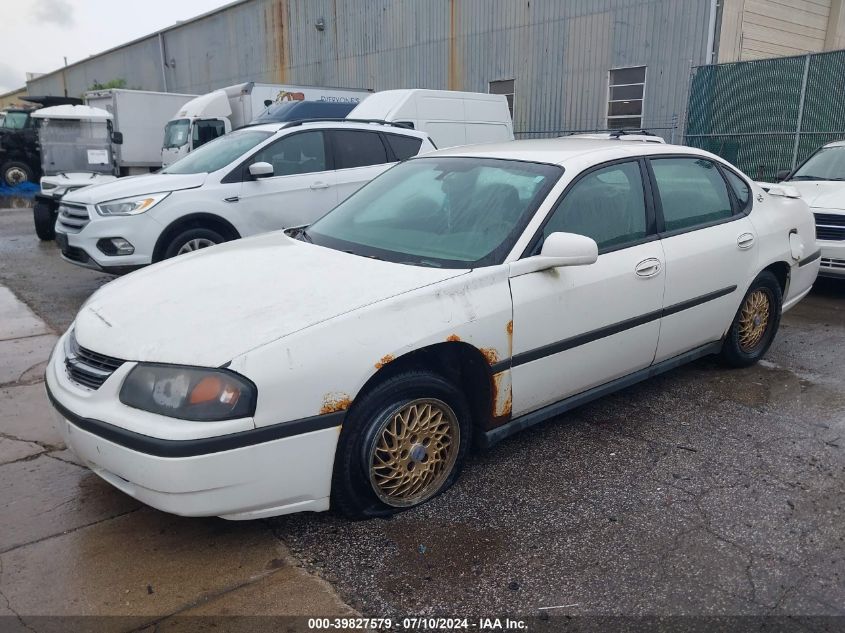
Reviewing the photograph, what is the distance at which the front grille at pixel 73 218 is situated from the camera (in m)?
6.83

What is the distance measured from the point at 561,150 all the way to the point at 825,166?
5794 mm

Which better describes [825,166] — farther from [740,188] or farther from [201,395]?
[201,395]

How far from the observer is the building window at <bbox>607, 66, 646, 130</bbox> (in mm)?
14266

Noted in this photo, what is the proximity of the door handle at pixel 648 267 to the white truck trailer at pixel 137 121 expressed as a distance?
64.2 ft

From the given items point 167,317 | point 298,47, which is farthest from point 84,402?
point 298,47

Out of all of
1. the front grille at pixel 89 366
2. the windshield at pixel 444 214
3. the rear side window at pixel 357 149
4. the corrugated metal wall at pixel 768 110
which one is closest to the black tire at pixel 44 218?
the rear side window at pixel 357 149

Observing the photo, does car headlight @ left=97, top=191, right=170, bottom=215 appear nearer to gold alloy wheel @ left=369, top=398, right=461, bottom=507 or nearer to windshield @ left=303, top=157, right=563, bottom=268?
windshield @ left=303, top=157, right=563, bottom=268

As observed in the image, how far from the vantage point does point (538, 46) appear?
52.7ft

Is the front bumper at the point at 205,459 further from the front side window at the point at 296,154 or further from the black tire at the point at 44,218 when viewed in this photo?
the black tire at the point at 44,218

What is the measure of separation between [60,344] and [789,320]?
6.11 meters

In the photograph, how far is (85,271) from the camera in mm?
9086

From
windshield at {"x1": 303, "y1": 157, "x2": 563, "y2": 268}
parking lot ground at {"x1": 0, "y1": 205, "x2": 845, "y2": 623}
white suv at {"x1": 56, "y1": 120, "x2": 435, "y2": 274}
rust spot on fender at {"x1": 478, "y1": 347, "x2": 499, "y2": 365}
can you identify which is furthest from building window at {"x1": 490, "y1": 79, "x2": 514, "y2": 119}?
rust spot on fender at {"x1": 478, "y1": 347, "x2": 499, "y2": 365}

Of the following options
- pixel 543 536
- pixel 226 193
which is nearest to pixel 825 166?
pixel 226 193

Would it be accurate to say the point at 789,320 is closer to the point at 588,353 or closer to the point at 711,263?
the point at 711,263
